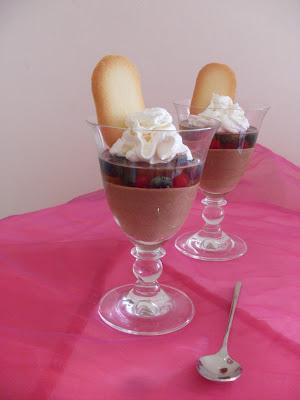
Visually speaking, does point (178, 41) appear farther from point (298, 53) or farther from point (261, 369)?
point (261, 369)

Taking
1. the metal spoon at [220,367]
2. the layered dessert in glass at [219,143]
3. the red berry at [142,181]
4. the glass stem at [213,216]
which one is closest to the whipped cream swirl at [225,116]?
the layered dessert in glass at [219,143]

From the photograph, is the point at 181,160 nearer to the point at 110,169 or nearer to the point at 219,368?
the point at 110,169

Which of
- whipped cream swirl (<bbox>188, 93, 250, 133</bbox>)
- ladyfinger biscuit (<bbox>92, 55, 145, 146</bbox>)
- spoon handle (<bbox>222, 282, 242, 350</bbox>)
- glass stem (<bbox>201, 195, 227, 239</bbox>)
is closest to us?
spoon handle (<bbox>222, 282, 242, 350</bbox>)

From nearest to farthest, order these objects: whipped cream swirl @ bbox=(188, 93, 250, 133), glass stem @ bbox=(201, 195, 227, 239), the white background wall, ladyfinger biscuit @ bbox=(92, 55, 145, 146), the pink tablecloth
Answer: the pink tablecloth
ladyfinger biscuit @ bbox=(92, 55, 145, 146)
whipped cream swirl @ bbox=(188, 93, 250, 133)
glass stem @ bbox=(201, 195, 227, 239)
the white background wall

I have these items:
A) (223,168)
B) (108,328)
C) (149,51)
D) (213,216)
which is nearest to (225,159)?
(223,168)

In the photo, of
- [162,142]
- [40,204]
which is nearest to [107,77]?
[162,142]

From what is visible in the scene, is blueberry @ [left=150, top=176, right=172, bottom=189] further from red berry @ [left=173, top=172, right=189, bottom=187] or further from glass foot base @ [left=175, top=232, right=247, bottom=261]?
glass foot base @ [left=175, top=232, right=247, bottom=261]

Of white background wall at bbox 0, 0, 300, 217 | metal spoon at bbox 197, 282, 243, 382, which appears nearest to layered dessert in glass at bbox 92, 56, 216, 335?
metal spoon at bbox 197, 282, 243, 382

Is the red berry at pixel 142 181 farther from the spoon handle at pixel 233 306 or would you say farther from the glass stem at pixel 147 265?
the spoon handle at pixel 233 306
